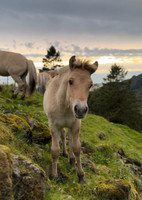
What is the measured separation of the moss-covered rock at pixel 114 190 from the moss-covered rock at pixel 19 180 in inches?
55.6

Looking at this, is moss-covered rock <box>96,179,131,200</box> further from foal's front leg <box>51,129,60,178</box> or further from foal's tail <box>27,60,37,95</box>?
foal's tail <box>27,60,37,95</box>

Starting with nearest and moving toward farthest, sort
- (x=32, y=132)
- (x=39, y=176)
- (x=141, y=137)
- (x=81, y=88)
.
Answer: (x=39, y=176), (x=81, y=88), (x=32, y=132), (x=141, y=137)

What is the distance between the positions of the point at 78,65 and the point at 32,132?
2734 millimetres

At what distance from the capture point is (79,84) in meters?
3.80

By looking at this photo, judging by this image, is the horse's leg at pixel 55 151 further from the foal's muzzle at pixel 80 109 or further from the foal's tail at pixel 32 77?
the foal's tail at pixel 32 77

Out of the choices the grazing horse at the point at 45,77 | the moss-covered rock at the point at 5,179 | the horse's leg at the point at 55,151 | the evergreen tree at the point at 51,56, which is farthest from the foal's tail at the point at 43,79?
the evergreen tree at the point at 51,56

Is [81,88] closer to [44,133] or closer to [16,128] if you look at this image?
[16,128]

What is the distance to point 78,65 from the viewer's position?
420 cm

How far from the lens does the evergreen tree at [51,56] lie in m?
53.0

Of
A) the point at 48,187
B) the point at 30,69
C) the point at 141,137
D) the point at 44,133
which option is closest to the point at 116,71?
the point at 141,137

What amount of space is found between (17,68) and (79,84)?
30.0 feet

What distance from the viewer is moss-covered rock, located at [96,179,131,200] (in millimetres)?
3873

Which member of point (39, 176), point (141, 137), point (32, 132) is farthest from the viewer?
point (141, 137)

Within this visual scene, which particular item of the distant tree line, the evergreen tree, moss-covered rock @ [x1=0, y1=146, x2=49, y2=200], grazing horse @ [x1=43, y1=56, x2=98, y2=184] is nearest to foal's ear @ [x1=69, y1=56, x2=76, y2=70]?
grazing horse @ [x1=43, y1=56, x2=98, y2=184]
